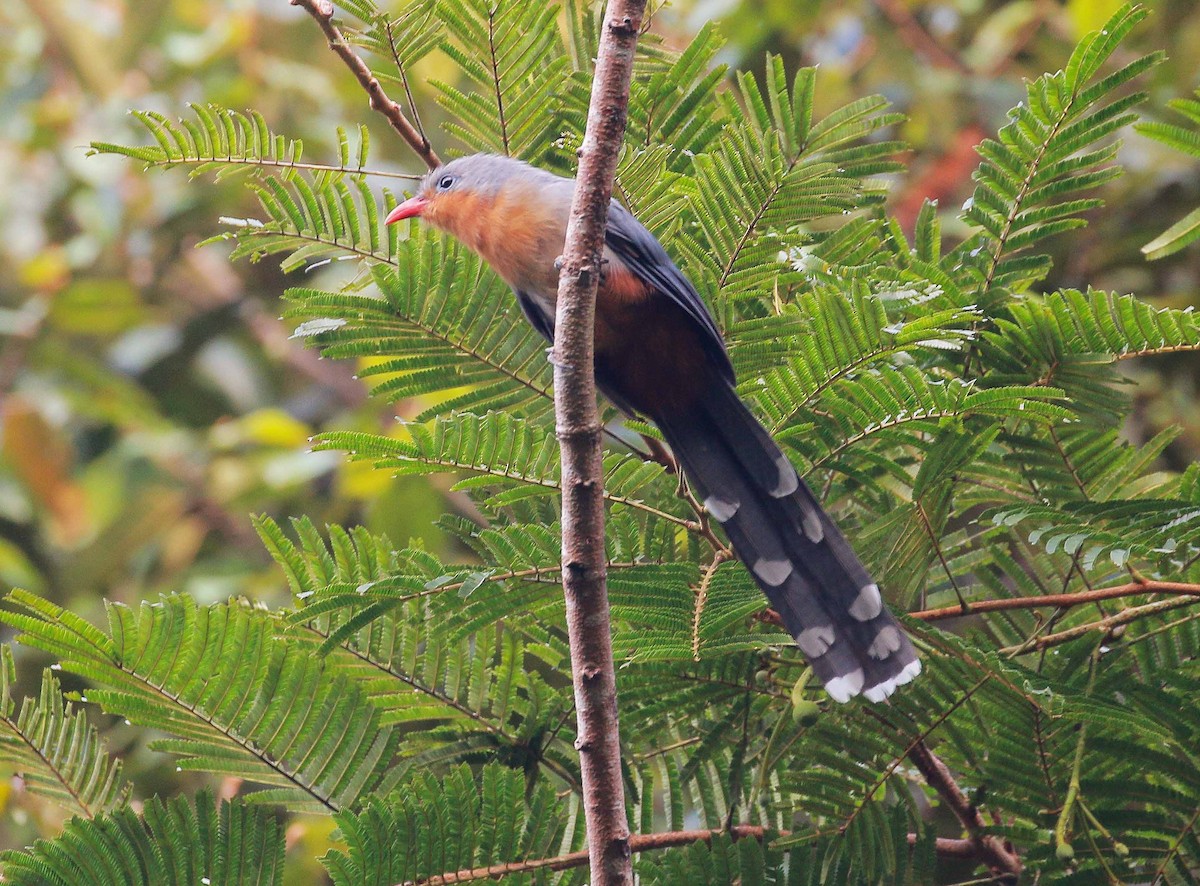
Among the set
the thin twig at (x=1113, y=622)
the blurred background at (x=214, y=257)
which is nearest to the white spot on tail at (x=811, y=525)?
the thin twig at (x=1113, y=622)

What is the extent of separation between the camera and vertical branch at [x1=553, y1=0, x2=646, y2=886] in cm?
154

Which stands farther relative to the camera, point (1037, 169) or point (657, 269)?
point (657, 269)

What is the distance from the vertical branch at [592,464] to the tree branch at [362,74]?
0.43m

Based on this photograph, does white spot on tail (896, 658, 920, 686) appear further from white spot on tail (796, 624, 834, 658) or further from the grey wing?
the grey wing

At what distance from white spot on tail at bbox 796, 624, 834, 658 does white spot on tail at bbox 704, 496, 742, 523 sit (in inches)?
9.9

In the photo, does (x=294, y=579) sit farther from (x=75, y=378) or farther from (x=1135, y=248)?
(x=75, y=378)

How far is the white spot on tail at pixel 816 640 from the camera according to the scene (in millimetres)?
1769

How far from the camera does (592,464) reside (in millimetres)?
1651

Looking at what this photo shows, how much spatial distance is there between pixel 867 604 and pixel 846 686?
0.59 feet

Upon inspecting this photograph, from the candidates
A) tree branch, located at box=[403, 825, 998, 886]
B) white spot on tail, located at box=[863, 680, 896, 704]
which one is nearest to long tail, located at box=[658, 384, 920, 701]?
white spot on tail, located at box=[863, 680, 896, 704]

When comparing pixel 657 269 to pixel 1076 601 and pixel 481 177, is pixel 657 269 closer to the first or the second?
pixel 481 177

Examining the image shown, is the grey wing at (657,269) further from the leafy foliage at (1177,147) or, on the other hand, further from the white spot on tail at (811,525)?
the leafy foliage at (1177,147)

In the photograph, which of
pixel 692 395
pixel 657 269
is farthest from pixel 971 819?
pixel 657 269

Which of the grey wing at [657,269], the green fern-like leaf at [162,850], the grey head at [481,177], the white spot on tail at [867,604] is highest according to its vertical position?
the grey head at [481,177]
